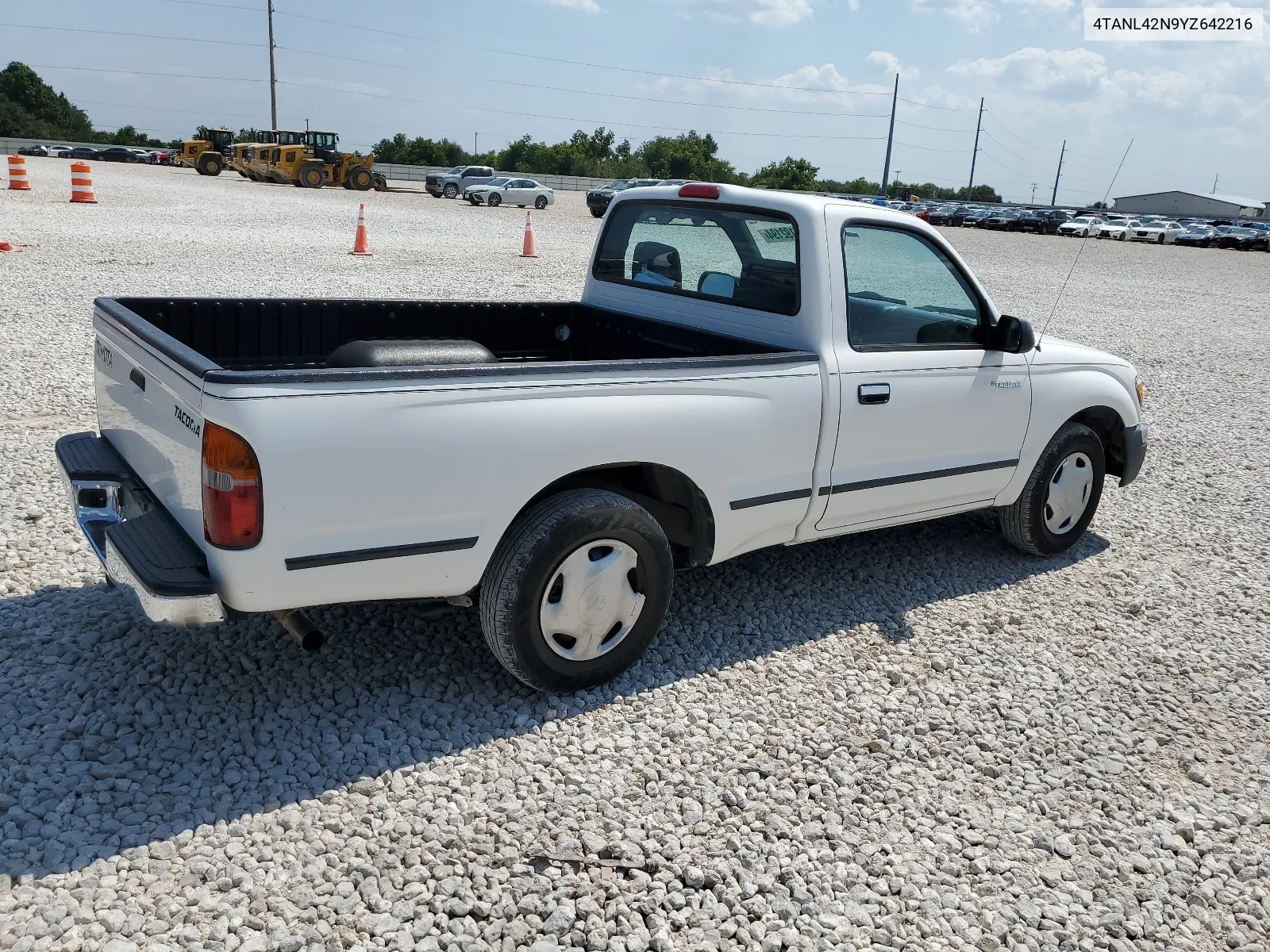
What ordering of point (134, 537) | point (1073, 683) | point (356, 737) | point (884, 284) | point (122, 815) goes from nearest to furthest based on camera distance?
point (122, 815) → point (134, 537) → point (356, 737) → point (1073, 683) → point (884, 284)

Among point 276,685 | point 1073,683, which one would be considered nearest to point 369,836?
point 276,685

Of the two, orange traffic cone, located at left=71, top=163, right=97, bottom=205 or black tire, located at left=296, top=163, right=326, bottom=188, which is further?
black tire, located at left=296, top=163, right=326, bottom=188

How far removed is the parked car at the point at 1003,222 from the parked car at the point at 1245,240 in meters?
8.98

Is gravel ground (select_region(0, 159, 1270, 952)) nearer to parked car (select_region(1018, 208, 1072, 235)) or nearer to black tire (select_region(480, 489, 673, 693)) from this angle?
black tire (select_region(480, 489, 673, 693))

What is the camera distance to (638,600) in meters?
3.82

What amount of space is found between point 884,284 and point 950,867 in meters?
2.64

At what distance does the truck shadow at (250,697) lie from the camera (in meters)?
3.06

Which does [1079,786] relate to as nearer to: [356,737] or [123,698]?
[356,737]

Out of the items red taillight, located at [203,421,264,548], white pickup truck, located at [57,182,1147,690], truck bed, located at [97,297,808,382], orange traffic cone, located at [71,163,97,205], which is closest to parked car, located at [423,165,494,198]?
orange traffic cone, located at [71,163,97,205]

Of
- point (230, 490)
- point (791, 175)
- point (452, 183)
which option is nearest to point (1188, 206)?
point (791, 175)

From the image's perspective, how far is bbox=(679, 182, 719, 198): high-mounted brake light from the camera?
15.6 ft

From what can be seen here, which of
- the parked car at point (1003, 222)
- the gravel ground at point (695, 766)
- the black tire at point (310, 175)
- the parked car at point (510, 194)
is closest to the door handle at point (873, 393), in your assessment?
the gravel ground at point (695, 766)

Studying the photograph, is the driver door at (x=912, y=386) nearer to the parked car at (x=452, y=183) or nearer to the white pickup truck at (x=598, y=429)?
the white pickup truck at (x=598, y=429)

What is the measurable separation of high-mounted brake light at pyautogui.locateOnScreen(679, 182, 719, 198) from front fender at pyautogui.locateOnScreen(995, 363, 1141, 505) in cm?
180
